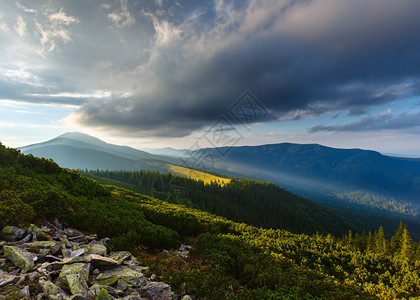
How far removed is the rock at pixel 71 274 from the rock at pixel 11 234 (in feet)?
15.4

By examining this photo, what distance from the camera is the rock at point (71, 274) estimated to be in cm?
723

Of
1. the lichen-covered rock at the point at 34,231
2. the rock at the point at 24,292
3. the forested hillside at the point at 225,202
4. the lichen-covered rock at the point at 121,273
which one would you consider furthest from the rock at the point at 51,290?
the forested hillside at the point at 225,202

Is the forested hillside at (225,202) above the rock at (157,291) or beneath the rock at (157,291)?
beneath

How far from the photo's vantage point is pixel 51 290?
263 inches

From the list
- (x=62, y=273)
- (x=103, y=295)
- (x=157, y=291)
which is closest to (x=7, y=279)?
(x=62, y=273)

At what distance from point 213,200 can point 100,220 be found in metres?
123

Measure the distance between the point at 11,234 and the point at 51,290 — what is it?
6305 millimetres

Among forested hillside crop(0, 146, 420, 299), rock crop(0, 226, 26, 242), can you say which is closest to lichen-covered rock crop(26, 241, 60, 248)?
rock crop(0, 226, 26, 242)

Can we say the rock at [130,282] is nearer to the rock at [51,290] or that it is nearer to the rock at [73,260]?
the rock at [73,260]

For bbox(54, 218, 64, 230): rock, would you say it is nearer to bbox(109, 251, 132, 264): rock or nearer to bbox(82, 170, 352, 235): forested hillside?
bbox(109, 251, 132, 264): rock

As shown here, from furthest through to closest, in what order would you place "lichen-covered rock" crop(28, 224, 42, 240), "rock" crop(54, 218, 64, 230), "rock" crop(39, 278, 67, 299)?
"rock" crop(54, 218, 64, 230), "lichen-covered rock" crop(28, 224, 42, 240), "rock" crop(39, 278, 67, 299)

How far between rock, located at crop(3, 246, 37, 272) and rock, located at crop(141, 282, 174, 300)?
4.85m

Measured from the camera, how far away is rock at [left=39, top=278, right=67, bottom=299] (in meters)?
6.49

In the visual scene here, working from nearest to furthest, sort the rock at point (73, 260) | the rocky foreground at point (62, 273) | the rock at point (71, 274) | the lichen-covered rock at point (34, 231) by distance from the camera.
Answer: the rocky foreground at point (62, 273) → the rock at point (71, 274) → the rock at point (73, 260) → the lichen-covered rock at point (34, 231)
